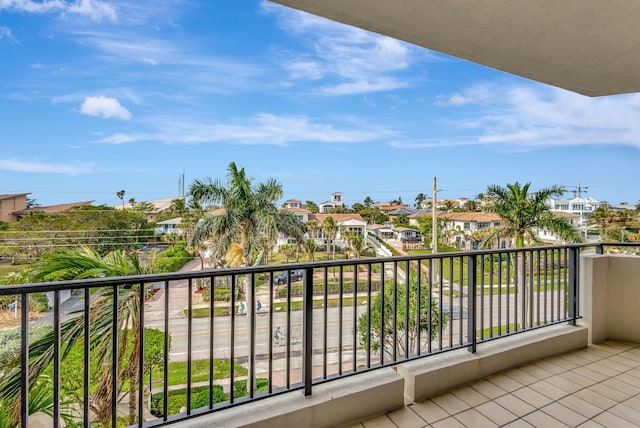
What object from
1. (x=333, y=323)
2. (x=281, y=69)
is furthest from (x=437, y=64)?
(x=333, y=323)

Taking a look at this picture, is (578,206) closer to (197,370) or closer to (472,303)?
(472,303)

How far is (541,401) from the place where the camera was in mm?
2039

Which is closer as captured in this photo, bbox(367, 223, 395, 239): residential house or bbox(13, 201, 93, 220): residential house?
bbox(13, 201, 93, 220): residential house

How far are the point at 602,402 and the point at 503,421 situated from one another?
29.2 inches

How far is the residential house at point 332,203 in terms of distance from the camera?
2362cm

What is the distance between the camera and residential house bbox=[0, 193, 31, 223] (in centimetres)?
1439

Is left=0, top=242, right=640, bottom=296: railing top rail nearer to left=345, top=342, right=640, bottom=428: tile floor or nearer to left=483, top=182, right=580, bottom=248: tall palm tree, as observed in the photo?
left=345, top=342, right=640, bottom=428: tile floor

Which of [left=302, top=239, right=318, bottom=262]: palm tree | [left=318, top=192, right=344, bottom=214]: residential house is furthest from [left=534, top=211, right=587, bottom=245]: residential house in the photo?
[left=318, top=192, right=344, bottom=214]: residential house

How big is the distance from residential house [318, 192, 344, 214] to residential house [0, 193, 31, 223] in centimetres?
1614

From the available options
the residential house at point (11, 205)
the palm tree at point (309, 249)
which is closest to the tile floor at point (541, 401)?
the palm tree at point (309, 249)

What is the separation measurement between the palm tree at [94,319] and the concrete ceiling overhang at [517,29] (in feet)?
7.31

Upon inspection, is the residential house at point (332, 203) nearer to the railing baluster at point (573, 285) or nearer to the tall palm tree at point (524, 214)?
the tall palm tree at point (524, 214)

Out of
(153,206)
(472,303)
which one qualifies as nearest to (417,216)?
(153,206)

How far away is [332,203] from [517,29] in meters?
22.8
